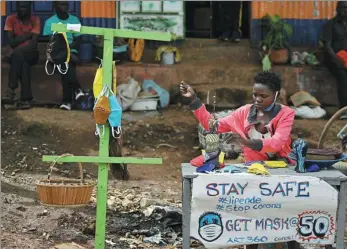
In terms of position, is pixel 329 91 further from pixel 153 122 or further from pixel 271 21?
pixel 153 122

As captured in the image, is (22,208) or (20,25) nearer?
(22,208)

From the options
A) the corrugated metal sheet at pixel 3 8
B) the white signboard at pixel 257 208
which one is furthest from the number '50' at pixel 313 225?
the corrugated metal sheet at pixel 3 8

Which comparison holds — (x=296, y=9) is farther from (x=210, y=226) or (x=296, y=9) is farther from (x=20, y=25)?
(x=210, y=226)

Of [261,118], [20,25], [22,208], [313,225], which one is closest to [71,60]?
[20,25]

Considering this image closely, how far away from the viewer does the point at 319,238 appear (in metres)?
5.15

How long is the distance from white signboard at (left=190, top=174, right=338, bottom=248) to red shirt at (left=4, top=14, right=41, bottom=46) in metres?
6.97

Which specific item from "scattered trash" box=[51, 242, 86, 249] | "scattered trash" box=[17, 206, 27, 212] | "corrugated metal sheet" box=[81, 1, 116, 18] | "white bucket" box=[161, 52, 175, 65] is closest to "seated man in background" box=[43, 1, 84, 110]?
"corrugated metal sheet" box=[81, 1, 116, 18]

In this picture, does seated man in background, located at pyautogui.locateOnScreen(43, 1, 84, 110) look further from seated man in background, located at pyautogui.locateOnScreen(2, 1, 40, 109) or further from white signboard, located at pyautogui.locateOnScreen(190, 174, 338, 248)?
white signboard, located at pyautogui.locateOnScreen(190, 174, 338, 248)

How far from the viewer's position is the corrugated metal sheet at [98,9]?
469 inches

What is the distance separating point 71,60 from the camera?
1110 centimetres

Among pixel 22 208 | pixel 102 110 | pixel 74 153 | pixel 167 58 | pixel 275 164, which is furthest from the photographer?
pixel 167 58

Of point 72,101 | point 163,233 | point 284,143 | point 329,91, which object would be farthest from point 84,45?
point 284,143

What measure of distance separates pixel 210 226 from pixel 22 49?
682 centimetres

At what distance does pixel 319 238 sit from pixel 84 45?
23.7 ft
